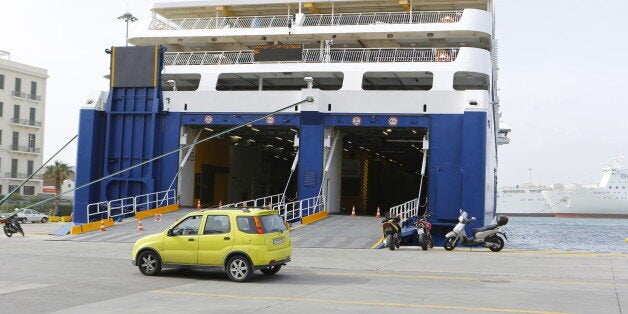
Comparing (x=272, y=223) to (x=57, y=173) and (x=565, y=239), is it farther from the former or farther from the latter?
(x=57, y=173)

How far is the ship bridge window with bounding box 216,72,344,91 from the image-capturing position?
26.4m

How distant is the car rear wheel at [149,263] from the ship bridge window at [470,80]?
15.6m

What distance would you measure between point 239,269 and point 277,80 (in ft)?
56.0

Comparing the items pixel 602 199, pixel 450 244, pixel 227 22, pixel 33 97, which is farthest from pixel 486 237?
pixel 602 199

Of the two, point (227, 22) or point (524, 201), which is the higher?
point (227, 22)

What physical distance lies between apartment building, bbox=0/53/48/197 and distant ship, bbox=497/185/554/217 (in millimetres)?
89270

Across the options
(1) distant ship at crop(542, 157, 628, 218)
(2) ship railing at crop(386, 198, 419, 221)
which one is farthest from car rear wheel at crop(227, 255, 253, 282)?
(1) distant ship at crop(542, 157, 628, 218)

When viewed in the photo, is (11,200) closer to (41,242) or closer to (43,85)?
(43,85)

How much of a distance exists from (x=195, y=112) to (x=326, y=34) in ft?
20.3

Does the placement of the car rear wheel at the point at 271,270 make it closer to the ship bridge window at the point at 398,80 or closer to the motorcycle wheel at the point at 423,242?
the motorcycle wheel at the point at 423,242

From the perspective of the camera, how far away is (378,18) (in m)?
28.3

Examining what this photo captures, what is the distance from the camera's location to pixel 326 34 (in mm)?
Answer: 26391

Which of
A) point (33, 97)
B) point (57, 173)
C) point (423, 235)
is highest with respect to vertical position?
point (33, 97)

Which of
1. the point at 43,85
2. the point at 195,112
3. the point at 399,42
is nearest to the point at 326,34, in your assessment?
the point at 399,42
